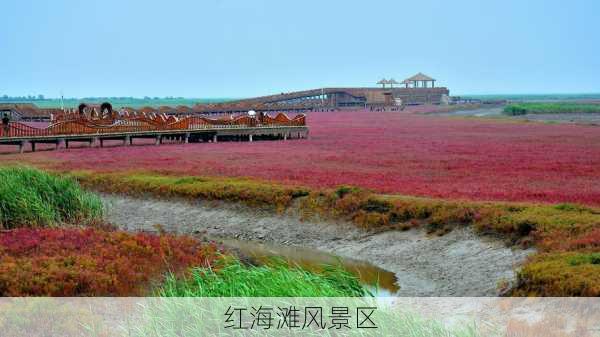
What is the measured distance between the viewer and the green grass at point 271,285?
42.0 ft

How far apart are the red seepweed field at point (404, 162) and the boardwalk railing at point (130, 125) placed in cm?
242

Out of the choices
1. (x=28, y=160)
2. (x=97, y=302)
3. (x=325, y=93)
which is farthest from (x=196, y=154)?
(x=325, y=93)

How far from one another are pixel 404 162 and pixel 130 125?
72.6ft

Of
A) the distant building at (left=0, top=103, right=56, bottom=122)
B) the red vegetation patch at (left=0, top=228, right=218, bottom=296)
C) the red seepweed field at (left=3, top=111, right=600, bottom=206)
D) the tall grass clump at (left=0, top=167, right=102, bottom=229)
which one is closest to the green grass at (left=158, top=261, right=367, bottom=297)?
the red vegetation patch at (left=0, top=228, right=218, bottom=296)

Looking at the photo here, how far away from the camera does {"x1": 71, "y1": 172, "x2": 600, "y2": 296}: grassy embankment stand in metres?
15.9

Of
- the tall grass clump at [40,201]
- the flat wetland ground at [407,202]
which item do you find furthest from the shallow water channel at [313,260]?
the tall grass clump at [40,201]

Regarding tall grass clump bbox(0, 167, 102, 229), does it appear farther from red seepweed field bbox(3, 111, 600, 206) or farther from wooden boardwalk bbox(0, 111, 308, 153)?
wooden boardwalk bbox(0, 111, 308, 153)

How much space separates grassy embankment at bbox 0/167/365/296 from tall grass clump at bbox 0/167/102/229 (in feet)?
0.09

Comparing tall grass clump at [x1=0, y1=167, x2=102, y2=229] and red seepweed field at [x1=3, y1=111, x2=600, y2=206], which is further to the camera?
red seepweed field at [x1=3, y1=111, x2=600, y2=206]

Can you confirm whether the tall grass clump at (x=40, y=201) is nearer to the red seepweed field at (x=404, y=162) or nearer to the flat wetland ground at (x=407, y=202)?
the flat wetland ground at (x=407, y=202)

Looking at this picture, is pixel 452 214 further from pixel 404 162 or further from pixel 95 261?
pixel 404 162

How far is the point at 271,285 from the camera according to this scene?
1311cm

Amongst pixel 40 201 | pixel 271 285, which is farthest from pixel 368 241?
pixel 271 285

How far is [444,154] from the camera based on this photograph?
42.4 metres
